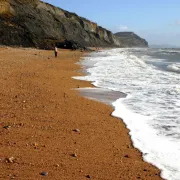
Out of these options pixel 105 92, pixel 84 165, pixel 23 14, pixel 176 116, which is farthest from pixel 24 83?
pixel 23 14

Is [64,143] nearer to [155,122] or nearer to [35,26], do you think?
[155,122]

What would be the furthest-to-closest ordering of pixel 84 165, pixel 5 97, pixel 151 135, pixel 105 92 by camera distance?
pixel 105 92
pixel 5 97
pixel 151 135
pixel 84 165

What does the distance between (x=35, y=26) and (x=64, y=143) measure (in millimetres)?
56605

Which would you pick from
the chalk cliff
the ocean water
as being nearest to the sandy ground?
the ocean water

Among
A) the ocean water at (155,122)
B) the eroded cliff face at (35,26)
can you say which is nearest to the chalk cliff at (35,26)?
the eroded cliff face at (35,26)

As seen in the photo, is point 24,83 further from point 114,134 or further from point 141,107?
point 114,134

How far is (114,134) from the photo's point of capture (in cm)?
631

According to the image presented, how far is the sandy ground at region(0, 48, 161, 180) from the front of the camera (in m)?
4.50

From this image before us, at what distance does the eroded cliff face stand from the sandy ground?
44098 mm

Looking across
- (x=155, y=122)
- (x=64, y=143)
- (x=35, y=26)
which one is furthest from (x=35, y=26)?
(x=64, y=143)

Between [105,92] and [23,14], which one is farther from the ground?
[23,14]

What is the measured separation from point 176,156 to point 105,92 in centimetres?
646

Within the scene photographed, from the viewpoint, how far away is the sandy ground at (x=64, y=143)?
177 inches

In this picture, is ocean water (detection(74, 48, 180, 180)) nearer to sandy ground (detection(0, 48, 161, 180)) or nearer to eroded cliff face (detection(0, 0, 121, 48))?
sandy ground (detection(0, 48, 161, 180))
